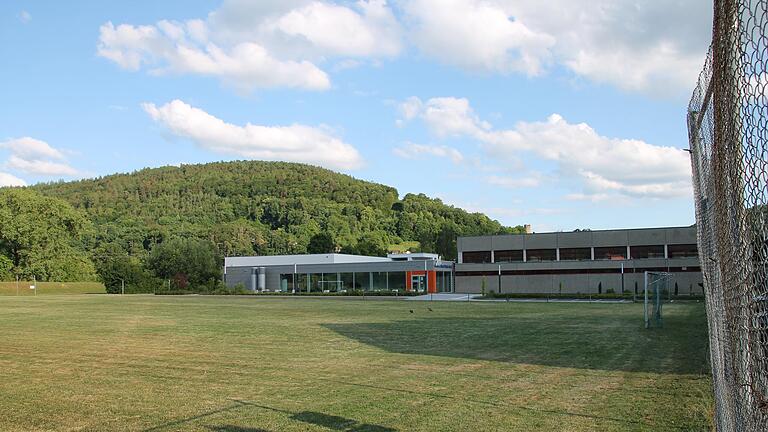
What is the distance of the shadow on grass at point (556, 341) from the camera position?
46.3 ft

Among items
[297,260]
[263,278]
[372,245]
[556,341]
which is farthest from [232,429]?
[372,245]

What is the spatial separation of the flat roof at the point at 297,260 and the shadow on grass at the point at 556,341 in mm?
59275

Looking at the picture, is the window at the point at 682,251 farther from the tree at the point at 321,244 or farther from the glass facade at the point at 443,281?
the tree at the point at 321,244

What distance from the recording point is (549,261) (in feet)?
224

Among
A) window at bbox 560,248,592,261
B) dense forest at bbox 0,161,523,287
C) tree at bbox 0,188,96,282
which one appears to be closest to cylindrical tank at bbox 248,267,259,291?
dense forest at bbox 0,161,523,287

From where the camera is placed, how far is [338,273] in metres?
79.6

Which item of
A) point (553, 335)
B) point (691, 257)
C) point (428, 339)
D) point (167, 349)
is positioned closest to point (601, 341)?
point (553, 335)

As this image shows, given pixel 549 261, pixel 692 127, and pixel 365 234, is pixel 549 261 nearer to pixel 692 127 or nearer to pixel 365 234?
pixel 692 127

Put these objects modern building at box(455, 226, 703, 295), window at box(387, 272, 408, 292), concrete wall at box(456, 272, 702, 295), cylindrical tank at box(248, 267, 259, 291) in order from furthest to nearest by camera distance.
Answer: cylindrical tank at box(248, 267, 259, 291), window at box(387, 272, 408, 292), modern building at box(455, 226, 703, 295), concrete wall at box(456, 272, 702, 295)

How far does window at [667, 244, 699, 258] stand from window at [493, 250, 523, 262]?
15.5 m

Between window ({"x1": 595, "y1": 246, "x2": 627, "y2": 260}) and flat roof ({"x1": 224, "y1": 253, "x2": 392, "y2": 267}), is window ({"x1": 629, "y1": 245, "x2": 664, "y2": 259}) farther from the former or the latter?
flat roof ({"x1": 224, "y1": 253, "x2": 392, "y2": 267})

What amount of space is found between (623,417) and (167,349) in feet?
39.8

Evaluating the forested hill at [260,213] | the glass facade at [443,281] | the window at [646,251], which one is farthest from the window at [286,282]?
the window at [646,251]

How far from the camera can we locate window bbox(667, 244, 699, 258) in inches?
2542
